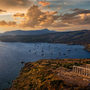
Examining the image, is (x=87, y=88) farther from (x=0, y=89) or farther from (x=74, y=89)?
(x=0, y=89)

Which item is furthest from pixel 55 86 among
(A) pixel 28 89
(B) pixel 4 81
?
(B) pixel 4 81

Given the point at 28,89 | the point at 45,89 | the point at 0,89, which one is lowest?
the point at 0,89

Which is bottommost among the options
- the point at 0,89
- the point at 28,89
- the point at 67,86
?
the point at 0,89

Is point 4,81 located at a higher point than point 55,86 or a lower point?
A: lower

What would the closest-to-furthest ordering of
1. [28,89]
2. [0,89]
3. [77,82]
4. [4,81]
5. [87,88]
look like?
1. [87,88]
2. [77,82]
3. [28,89]
4. [0,89]
5. [4,81]

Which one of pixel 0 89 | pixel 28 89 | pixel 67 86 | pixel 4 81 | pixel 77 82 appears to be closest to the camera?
pixel 67 86

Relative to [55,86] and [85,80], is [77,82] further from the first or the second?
[55,86]

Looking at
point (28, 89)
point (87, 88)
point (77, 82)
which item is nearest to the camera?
point (87, 88)

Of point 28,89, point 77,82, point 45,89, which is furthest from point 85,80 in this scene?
point 28,89

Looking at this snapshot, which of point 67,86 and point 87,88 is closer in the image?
point 87,88
